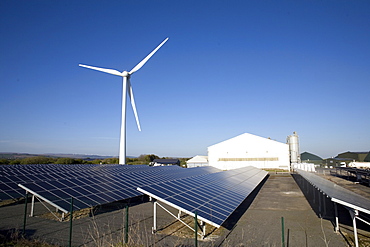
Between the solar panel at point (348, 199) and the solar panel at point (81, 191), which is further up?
the solar panel at point (348, 199)

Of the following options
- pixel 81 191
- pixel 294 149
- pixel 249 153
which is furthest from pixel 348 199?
pixel 294 149

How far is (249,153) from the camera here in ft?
207

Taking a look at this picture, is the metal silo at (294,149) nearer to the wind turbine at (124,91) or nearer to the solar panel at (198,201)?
the wind turbine at (124,91)

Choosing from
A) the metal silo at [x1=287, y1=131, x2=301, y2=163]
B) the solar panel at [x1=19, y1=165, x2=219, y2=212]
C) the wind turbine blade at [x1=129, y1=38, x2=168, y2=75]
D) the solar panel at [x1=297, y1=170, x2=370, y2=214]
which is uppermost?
the wind turbine blade at [x1=129, y1=38, x2=168, y2=75]

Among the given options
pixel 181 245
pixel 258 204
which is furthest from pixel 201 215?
pixel 258 204

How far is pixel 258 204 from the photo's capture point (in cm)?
1980

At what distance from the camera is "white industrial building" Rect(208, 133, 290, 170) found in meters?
60.9

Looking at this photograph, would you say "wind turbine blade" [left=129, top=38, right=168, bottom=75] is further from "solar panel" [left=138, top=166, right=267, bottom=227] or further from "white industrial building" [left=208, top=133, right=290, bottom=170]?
"white industrial building" [left=208, top=133, right=290, bottom=170]

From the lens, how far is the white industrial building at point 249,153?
200ft

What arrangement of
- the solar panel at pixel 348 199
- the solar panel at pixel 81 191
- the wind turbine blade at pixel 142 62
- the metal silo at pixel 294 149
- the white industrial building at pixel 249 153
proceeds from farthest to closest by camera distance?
the metal silo at pixel 294 149 < the white industrial building at pixel 249 153 < the wind turbine blade at pixel 142 62 < the solar panel at pixel 81 191 < the solar panel at pixel 348 199

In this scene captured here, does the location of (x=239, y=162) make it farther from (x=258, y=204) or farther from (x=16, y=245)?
(x=16, y=245)

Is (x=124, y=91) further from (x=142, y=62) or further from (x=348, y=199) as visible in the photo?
(x=348, y=199)

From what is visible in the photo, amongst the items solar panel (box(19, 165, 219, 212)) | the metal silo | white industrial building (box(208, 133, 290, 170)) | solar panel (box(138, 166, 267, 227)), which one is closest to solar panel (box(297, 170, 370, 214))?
solar panel (box(138, 166, 267, 227))

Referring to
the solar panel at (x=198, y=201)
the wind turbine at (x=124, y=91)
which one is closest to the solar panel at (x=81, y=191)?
the solar panel at (x=198, y=201)
